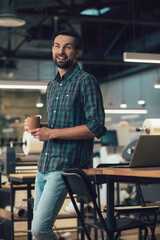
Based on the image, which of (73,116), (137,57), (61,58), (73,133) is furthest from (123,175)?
(137,57)

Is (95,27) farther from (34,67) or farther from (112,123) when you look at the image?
(112,123)

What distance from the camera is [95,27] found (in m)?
12.6

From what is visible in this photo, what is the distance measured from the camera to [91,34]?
1311cm

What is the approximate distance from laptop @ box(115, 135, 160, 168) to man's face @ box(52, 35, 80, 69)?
611 millimetres

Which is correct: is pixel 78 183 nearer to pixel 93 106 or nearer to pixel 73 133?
pixel 73 133

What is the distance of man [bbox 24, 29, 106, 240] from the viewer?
203 cm

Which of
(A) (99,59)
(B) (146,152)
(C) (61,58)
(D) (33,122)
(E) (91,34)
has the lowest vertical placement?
(B) (146,152)

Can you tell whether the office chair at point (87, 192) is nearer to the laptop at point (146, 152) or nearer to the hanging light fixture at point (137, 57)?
the laptop at point (146, 152)

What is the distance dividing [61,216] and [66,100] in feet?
6.78

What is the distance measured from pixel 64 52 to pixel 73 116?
13.2 inches

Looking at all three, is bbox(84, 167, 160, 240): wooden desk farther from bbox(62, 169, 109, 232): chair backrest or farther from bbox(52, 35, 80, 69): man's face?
bbox(52, 35, 80, 69): man's face

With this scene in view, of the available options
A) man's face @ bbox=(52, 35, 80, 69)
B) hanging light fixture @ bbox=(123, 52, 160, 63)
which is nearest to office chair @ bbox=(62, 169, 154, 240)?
man's face @ bbox=(52, 35, 80, 69)

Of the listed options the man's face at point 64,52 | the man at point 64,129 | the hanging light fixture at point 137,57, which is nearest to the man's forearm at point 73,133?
the man at point 64,129

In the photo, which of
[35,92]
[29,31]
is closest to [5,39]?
[29,31]
